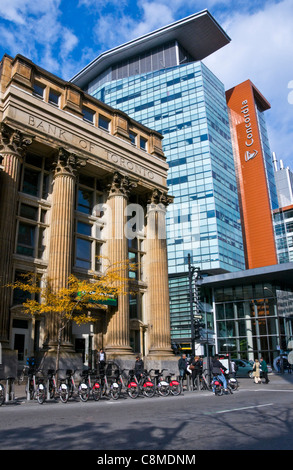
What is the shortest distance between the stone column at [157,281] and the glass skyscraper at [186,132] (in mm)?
37090

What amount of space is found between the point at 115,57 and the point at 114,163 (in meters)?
86.1

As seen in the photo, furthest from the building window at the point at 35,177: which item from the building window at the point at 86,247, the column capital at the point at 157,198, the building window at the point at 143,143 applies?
the building window at the point at 143,143

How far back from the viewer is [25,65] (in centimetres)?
2731

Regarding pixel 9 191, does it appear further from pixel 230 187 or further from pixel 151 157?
pixel 230 187

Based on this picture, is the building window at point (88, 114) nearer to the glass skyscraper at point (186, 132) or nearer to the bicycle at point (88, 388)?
the bicycle at point (88, 388)

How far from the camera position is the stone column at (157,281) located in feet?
102

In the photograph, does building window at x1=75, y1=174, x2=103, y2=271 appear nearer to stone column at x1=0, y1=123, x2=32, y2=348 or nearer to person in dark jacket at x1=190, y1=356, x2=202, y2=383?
stone column at x1=0, y1=123, x2=32, y2=348

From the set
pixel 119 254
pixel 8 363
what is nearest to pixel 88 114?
pixel 119 254

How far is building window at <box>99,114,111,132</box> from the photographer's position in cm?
3316

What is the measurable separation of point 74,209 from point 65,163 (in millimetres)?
3776

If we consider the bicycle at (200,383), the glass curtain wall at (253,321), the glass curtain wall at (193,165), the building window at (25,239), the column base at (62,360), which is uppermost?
the glass curtain wall at (193,165)

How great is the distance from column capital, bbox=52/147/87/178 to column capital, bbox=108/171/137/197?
3984 mm

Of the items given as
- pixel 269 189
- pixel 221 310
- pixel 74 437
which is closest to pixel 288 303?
pixel 221 310

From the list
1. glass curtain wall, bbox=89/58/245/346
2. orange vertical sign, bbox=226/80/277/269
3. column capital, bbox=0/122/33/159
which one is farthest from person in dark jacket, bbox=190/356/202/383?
orange vertical sign, bbox=226/80/277/269
